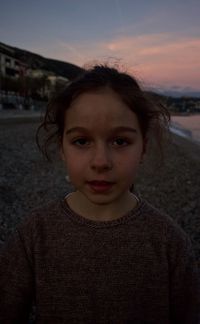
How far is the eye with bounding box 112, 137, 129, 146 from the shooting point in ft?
5.73

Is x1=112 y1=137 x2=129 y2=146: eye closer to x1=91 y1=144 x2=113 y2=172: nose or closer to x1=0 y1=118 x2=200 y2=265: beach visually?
x1=91 y1=144 x2=113 y2=172: nose

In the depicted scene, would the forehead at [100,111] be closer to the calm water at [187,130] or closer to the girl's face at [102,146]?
the girl's face at [102,146]

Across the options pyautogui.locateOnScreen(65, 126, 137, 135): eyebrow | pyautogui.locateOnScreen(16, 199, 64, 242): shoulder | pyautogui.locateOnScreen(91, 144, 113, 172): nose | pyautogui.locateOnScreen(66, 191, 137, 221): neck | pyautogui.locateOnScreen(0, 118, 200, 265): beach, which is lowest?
pyautogui.locateOnScreen(0, 118, 200, 265): beach

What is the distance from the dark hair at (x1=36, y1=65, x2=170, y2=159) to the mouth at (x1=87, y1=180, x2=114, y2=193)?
333mm

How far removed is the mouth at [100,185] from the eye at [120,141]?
0.56ft

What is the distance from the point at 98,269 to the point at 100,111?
0.68 metres

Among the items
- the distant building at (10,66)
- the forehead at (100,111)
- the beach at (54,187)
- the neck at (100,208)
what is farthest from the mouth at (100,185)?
the distant building at (10,66)

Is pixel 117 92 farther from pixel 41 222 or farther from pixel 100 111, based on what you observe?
pixel 41 222

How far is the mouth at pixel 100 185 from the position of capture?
1.73m

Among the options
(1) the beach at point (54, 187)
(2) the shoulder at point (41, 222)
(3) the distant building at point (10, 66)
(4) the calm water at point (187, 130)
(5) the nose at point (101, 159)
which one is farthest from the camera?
(3) the distant building at point (10, 66)

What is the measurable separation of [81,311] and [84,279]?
14 centimetres

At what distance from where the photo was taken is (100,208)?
1.87m

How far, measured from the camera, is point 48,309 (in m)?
1.82

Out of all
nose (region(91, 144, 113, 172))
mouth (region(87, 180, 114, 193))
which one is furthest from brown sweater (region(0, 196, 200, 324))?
nose (region(91, 144, 113, 172))
